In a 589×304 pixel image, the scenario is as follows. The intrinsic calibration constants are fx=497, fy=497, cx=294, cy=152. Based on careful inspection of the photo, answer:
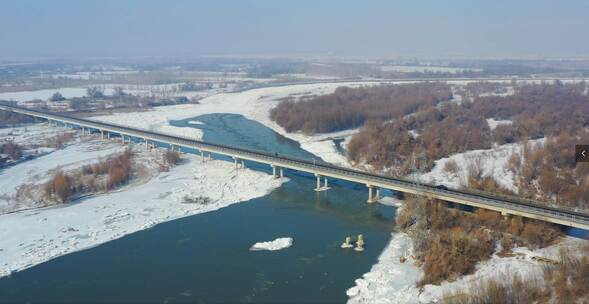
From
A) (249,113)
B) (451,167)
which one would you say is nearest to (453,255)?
(451,167)

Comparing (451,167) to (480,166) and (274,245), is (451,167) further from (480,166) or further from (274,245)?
(274,245)

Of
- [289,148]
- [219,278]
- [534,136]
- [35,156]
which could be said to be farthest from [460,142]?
[35,156]

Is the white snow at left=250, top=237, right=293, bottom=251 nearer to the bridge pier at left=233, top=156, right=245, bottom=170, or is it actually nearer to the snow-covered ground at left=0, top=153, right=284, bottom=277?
the snow-covered ground at left=0, top=153, right=284, bottom=277

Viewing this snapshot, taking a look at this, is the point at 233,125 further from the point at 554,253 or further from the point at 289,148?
the point at 554,253

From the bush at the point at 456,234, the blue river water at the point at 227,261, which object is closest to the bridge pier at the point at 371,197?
the blue river water at the point at 227,261

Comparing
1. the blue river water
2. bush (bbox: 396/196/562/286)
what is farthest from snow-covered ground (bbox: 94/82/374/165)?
bush (bbox: 396/196/562/286)

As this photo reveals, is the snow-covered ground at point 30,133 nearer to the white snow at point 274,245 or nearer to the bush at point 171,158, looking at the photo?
the bush at point 171,158
